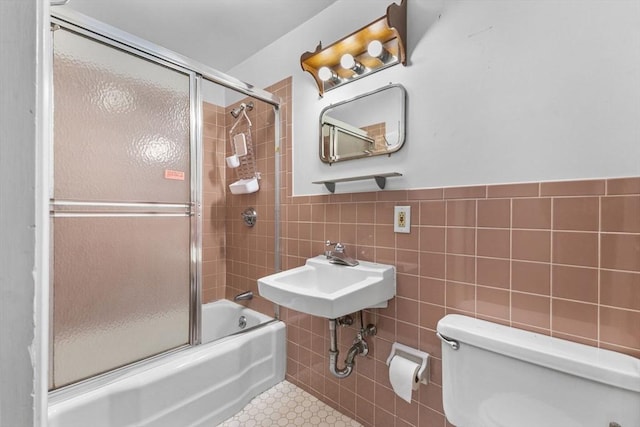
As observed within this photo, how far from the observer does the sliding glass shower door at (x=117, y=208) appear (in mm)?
1035

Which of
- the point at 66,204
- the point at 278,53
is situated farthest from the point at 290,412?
the point at 278,53

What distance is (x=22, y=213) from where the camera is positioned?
23cm

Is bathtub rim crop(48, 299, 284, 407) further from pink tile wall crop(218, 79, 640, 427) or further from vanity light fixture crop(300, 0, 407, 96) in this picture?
vanity light fixture crop(300, 0, 407, 96)

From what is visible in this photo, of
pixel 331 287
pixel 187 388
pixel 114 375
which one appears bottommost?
pixel 187 388

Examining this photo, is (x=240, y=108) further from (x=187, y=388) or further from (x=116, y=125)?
(x=187, y=388)

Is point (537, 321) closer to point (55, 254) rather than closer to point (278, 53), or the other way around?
point (55, 254)

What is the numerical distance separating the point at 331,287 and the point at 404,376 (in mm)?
487

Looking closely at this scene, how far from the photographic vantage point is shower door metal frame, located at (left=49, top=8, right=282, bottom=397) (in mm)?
1057

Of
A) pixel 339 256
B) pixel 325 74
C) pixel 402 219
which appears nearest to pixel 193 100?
pixel 325 74

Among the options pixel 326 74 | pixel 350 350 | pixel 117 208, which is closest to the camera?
pixel 117 208

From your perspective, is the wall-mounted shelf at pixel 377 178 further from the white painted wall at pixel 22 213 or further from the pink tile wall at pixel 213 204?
the pink tile wall at pixel 213 204

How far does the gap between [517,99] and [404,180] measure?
19.0 inches

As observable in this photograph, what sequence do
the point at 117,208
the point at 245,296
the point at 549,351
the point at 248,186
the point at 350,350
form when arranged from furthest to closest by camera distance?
the point at 245,296, the point at 248,186, the point at 350,350, the point at 117,208, the point at 549,351

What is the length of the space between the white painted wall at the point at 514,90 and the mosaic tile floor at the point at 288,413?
121 centimetres
